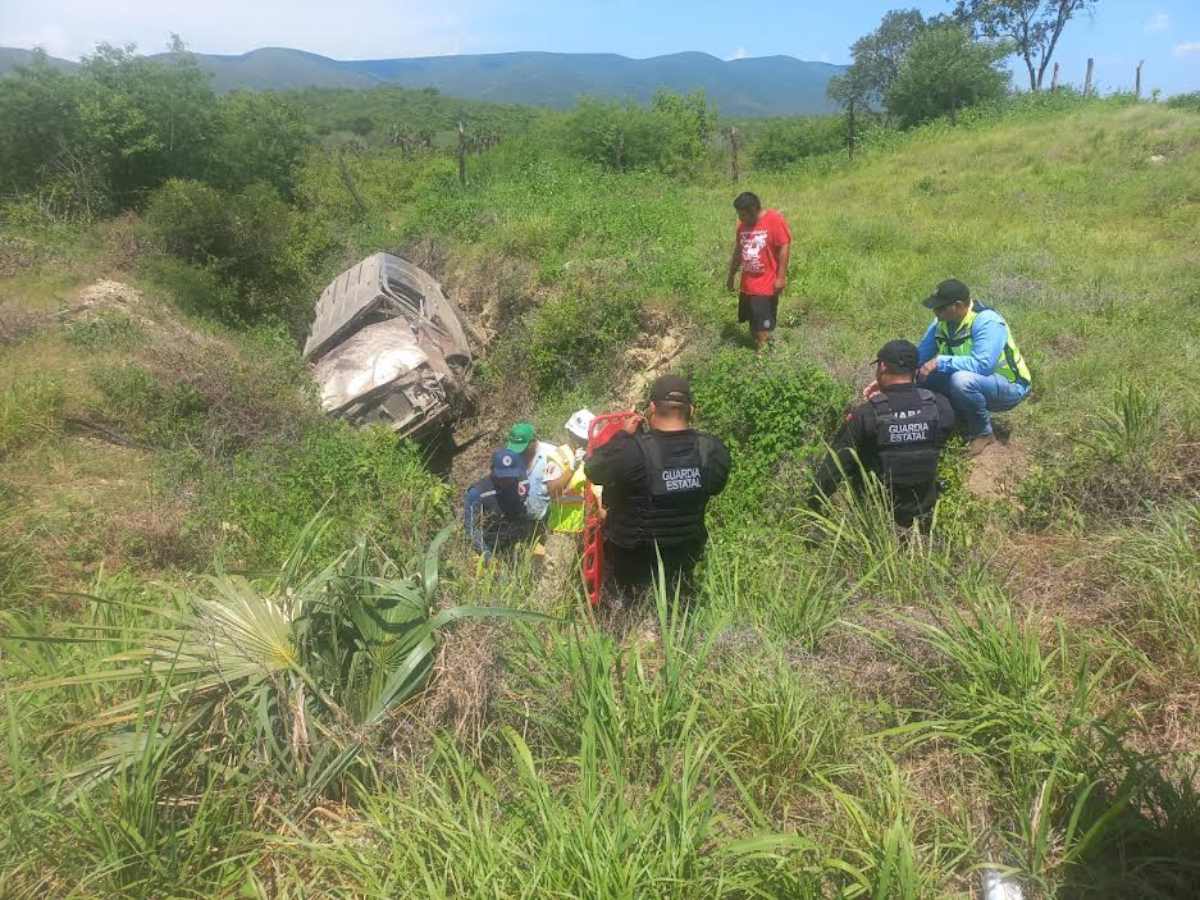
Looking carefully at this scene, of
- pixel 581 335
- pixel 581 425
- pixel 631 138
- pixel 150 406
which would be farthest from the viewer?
pixel 631 138

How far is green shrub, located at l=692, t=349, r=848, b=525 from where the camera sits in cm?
507

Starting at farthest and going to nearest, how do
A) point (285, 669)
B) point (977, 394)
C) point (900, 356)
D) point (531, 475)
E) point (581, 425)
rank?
point (581, 425) < point (531, 475) < point (977, 394) < point (900, 356) < point (285, 669)

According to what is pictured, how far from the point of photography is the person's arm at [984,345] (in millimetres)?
4430

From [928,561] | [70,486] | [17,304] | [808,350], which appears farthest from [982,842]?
[17,304]

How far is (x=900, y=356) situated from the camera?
3.61m

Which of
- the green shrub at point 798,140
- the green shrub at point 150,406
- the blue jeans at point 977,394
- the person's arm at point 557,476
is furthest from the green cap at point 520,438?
the green shrub at point 798,140

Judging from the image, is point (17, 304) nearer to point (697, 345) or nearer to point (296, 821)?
point (697, 345)

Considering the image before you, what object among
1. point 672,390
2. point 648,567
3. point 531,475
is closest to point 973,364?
point 672,390

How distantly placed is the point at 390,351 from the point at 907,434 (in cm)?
599

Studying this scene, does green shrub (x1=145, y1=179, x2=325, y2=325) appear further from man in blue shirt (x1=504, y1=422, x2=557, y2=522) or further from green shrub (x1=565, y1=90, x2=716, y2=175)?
green shrub (x1=565, y1=90, x2=716, y2=175)

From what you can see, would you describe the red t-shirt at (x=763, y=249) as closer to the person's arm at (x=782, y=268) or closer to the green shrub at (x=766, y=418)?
the person's arm at (x=782, y=268)

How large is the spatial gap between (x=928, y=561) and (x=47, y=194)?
15.5 meters

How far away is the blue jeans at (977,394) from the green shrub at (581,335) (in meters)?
3.76

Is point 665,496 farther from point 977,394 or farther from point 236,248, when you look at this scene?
point 236,248
